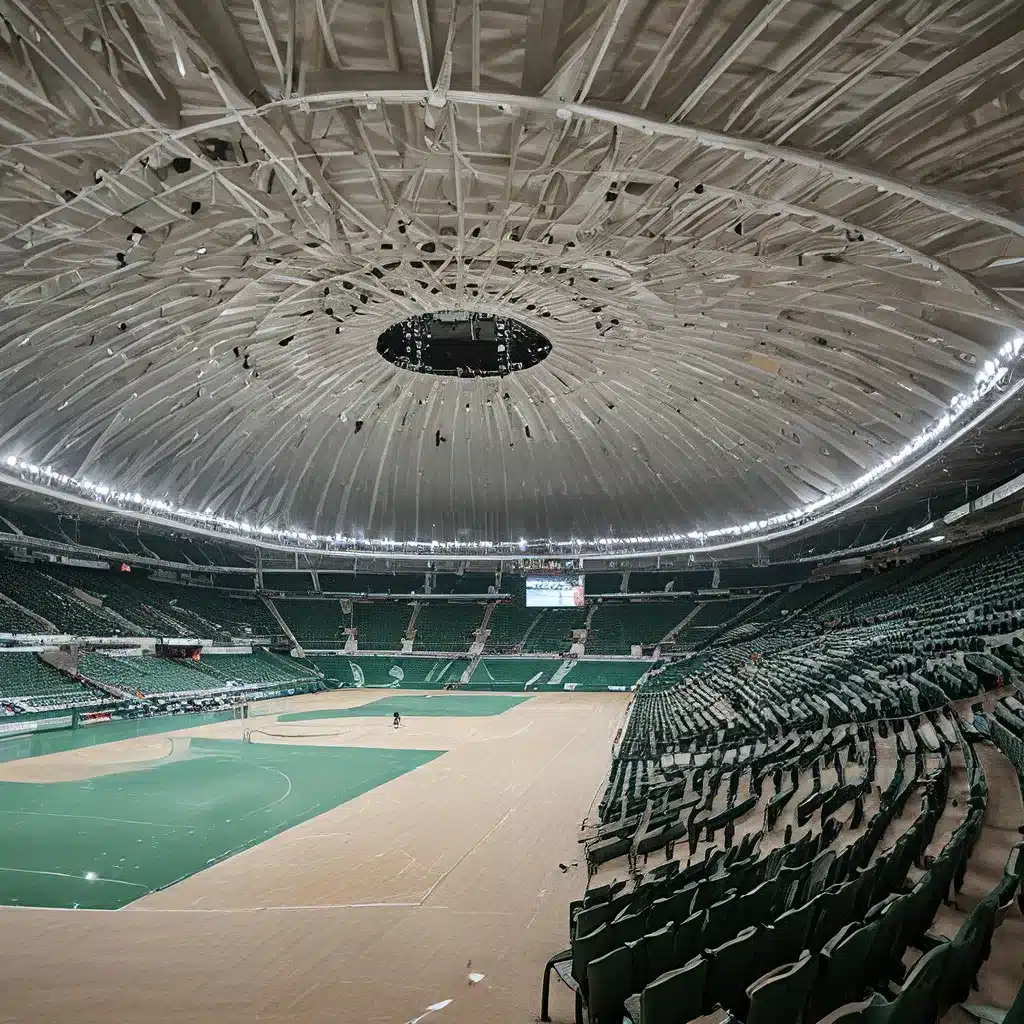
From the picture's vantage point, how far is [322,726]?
36.2 meters

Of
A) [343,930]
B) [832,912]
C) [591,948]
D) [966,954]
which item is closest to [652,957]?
[591,948]

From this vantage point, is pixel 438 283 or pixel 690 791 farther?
pixel 438 283

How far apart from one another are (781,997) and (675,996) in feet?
3.37

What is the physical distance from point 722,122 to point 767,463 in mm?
29534

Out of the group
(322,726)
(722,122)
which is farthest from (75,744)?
(722,122)

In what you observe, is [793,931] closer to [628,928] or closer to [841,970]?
[841,970]

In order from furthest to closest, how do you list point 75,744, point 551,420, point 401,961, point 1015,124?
1. point 551,420
2. point 75,744
3. point 1015,124
4. point 401,961

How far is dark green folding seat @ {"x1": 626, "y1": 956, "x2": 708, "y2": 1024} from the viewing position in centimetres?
518

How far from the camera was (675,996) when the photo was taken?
5.21m

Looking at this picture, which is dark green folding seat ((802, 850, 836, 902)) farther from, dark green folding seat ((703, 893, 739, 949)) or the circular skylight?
the circular skylight

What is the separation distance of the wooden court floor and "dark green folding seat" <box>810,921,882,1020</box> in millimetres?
3708

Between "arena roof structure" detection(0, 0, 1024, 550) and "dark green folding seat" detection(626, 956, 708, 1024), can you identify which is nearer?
"dark green folding seat" detection(626, 956, 708, 1024)

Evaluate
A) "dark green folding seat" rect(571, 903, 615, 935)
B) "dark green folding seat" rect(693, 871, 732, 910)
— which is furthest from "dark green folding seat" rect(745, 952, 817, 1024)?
"dark green folding seat" rect(571, 903, 615, 935)

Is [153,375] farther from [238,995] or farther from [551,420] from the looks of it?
[238,995]
